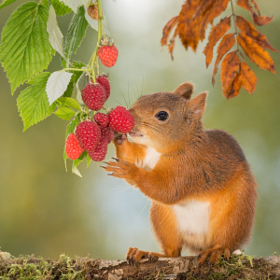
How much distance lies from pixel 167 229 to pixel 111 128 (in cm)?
61

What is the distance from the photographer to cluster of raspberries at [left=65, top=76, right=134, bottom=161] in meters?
1.31

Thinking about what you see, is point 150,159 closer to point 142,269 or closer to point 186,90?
point 186,90

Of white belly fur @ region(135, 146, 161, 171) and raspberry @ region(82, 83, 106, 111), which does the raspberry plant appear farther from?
white belly fur @ region(135, 146, 161, 171)

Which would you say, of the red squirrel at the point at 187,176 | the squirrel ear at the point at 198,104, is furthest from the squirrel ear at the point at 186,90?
the squirrel ear at the point at 198,104

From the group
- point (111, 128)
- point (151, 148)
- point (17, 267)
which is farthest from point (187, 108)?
point (17, 267)

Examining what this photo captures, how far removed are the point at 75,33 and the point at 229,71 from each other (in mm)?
510

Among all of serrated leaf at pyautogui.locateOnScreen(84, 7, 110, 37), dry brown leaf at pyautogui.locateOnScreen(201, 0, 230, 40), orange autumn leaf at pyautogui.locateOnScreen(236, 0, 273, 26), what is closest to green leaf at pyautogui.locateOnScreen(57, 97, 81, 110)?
serrated leaf at pyautogui.locateOnScreen(84, 7, 110, 37)

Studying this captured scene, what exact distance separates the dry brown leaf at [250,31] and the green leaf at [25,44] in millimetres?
601

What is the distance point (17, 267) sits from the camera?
1644 mm

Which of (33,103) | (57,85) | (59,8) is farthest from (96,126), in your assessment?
(59,8)

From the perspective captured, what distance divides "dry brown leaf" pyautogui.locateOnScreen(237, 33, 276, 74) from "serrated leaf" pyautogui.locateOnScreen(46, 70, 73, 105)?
51cm

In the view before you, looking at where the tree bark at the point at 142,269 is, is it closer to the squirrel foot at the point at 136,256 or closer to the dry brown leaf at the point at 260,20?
the squirrel foot at the point at 136,256

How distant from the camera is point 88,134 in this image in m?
1.31

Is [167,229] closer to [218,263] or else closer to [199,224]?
[199,224]
